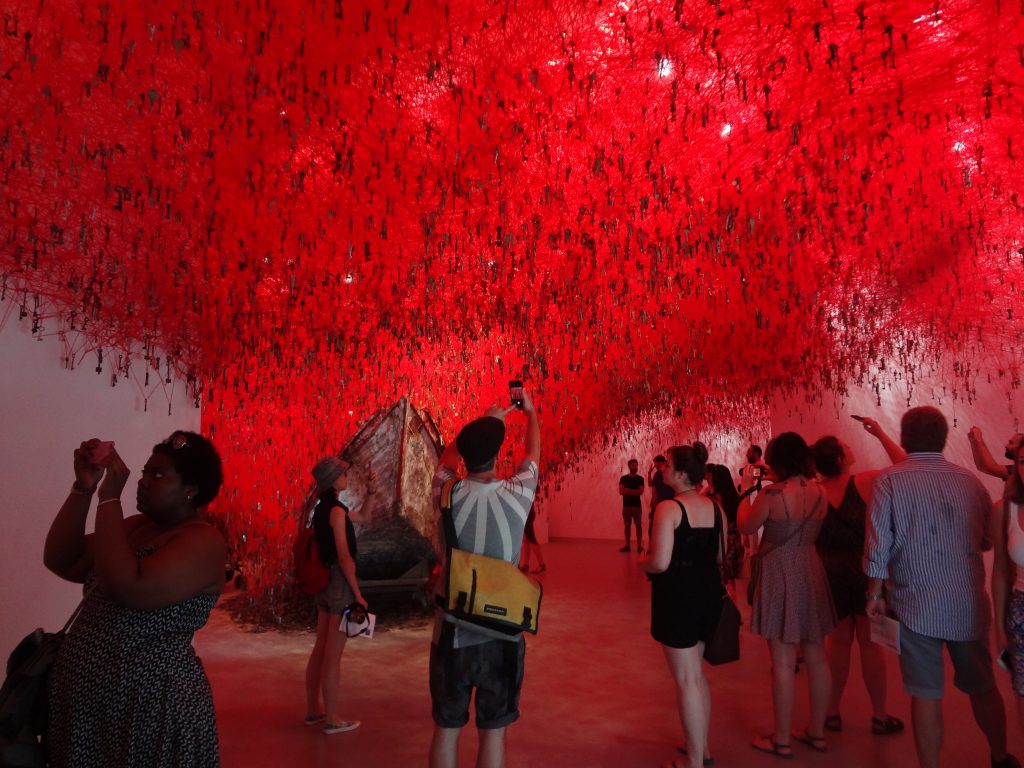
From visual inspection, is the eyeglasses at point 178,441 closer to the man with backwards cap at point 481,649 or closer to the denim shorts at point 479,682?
the man with backwards cap at point 481,649

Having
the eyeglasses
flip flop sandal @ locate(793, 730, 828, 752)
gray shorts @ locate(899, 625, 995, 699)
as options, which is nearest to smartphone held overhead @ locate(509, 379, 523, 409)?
the eyeglasses

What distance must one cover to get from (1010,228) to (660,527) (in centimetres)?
542

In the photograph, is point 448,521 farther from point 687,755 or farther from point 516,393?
point 687,755

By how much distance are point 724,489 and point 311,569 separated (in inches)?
170

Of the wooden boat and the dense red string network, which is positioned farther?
the wooden boat

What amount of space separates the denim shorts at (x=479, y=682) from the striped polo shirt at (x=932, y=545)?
5.13 ft

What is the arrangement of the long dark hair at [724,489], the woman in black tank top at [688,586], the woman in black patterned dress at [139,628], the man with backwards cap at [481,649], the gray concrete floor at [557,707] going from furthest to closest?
the long dark hair at [724,489] → the gray concrete floor at [557,707] → the woman in black tank top at [688,586] → the man with backwards cap at [481,649] → the woman in black patterned dress at [139,628]

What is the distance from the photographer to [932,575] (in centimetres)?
269

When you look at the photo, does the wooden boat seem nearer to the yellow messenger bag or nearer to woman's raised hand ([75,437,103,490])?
the yellow messenger bag

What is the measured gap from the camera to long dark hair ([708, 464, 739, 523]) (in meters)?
6.60

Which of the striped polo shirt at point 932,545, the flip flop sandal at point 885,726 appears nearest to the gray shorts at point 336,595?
the striped polo shirt at point 932,545

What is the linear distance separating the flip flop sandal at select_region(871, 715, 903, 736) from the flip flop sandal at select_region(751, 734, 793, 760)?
1.69ft

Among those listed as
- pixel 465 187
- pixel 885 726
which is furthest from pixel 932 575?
pixel 465 187

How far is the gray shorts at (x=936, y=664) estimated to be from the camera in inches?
105
